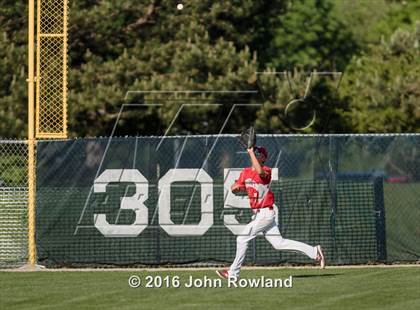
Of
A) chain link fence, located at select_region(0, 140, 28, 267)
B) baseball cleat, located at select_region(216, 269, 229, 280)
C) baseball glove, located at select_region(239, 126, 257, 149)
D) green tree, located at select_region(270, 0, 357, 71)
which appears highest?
baseball glove, located at select_region(239, 126, 257, 149)

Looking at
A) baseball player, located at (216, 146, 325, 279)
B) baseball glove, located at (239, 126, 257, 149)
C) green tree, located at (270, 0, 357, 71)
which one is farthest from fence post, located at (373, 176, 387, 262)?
green tree, located at (270, 0, 357, 71)

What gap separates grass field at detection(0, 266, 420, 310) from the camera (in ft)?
40.0

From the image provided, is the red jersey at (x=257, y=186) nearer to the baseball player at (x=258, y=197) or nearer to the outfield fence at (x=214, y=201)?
the baseball player at (x=258, y=197)

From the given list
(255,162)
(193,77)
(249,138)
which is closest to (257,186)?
(255,162)

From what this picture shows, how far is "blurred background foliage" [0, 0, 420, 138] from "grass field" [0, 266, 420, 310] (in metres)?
18.3

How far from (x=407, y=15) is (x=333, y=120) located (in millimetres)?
28172

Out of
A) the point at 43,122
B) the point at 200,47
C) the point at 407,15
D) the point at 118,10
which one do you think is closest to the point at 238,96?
the point at 200,47

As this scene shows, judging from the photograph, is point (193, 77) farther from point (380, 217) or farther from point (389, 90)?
point (380, 217)

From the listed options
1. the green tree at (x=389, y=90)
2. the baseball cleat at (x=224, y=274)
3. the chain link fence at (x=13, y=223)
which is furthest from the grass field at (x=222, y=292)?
the green tree at (x=389, y=90)

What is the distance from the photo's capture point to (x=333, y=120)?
41.6 meters

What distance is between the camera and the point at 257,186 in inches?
583

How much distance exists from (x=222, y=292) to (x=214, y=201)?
422 cm

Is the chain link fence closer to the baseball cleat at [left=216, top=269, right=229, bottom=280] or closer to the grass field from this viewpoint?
the grass field

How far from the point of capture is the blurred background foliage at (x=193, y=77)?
35.3 metres
